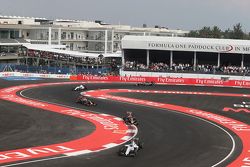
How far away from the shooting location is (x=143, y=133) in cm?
2720

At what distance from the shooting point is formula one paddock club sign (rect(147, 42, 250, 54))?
69.1m

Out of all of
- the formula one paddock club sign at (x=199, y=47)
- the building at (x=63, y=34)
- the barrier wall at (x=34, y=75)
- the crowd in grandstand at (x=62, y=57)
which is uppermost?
the building at (x=63, y=34)

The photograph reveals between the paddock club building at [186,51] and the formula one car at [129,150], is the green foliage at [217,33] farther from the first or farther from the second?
the formula one car at [129,150]

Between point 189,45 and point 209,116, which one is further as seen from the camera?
point 189,45

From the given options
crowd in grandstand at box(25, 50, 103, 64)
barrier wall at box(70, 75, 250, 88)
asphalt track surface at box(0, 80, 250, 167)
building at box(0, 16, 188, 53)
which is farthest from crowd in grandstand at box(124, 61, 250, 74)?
building at box(0, 16, 188, 53)

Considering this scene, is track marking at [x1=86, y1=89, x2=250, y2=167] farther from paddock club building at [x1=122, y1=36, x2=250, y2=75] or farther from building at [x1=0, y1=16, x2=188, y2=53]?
building at [x1=0, y1=16, x2=188, y2=53]

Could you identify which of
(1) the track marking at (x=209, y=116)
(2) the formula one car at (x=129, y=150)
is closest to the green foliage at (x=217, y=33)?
(1) the track marking at (x=209, y=116)

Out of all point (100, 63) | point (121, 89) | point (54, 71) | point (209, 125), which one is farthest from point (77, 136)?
point (100, 63)

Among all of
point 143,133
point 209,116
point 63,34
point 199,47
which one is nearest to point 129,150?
point 143,133

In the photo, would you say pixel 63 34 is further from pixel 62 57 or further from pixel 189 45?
pixel 189 45

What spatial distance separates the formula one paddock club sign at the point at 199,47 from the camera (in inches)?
2719

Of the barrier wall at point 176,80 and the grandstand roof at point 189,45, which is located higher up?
the grandstand roof at point 189,45

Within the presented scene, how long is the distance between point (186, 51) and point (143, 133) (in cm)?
4504

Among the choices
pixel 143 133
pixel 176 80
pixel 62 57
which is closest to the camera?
pixel 143 133
